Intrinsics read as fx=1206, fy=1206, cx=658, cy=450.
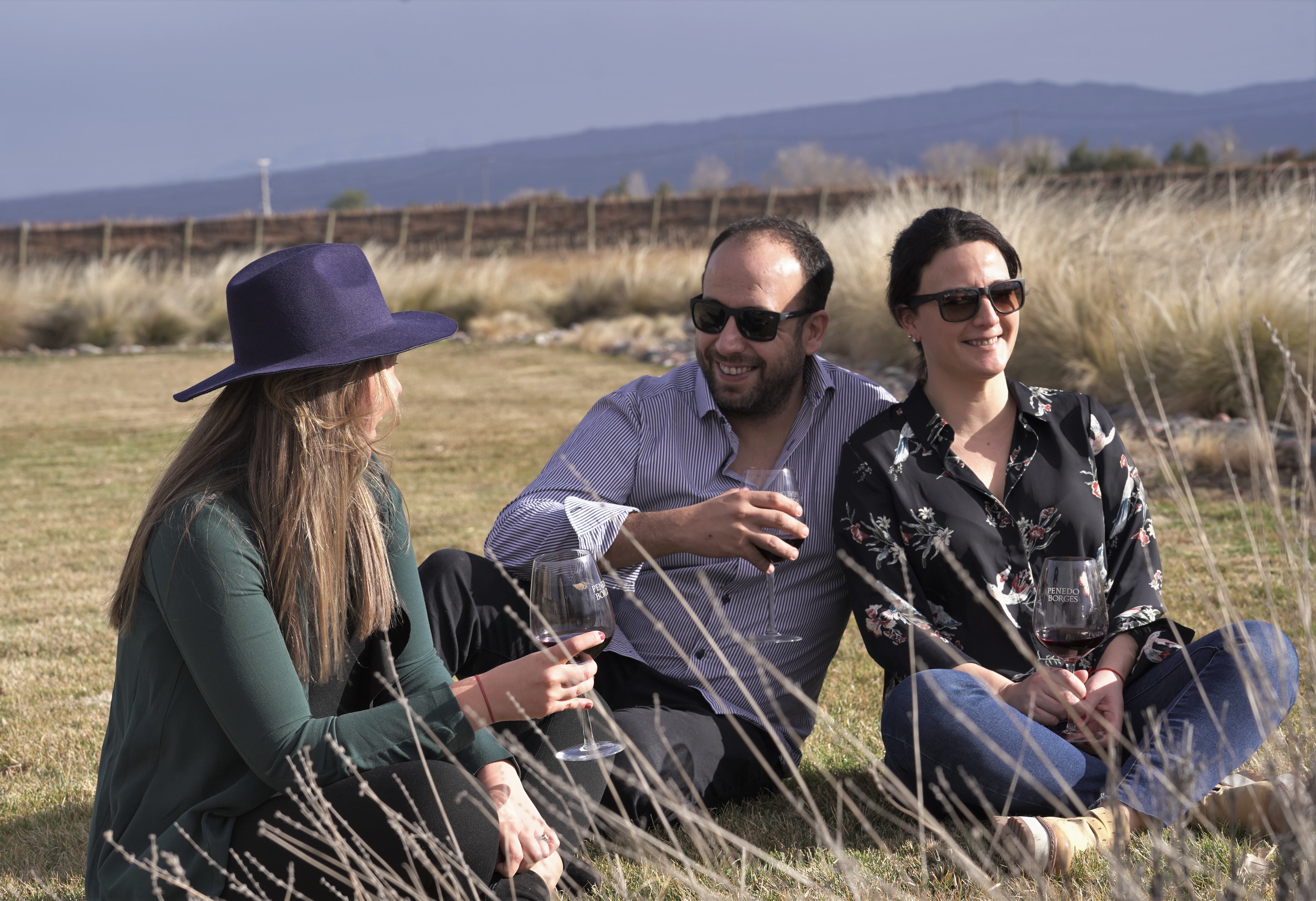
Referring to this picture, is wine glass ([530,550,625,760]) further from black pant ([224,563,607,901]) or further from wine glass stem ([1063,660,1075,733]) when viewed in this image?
wine glass stem ([1063,660,1075,733])

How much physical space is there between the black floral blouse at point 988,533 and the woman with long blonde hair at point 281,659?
3.17 feet

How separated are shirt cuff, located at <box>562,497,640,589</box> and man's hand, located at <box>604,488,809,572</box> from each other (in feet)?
0.20

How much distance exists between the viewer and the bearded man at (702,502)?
326 cm

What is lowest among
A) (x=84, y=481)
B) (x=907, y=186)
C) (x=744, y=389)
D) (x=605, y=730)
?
(x=84, y=481)

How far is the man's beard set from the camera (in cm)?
341

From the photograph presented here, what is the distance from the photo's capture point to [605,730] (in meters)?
2.97

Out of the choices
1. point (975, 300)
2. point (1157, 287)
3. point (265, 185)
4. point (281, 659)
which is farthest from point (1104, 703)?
point (265, 185)

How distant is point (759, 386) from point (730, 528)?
66 centimetres

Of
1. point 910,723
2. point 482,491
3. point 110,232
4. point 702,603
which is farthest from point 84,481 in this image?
point 110,232

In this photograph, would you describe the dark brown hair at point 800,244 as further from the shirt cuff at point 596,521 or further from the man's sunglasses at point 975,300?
the shirt cuff at point 596,521

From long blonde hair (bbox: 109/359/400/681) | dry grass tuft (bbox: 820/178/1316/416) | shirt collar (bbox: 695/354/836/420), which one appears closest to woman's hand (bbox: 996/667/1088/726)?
shirt collar (bbox: 695/354/836/420)

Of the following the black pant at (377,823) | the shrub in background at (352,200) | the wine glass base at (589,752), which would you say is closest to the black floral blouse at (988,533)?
the wine glass base at (589,752)

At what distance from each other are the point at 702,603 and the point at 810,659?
35 centimetres

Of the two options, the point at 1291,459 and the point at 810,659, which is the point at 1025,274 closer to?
the point at 1291,459
